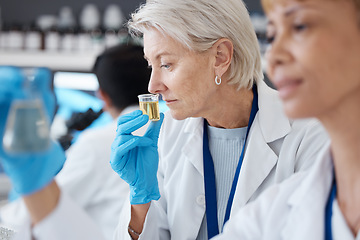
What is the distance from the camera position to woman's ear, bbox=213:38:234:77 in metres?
1.59

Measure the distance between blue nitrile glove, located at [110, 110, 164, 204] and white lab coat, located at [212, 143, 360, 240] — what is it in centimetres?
47

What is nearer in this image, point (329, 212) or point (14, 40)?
point (329, 212)

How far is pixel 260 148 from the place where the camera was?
156 centimetres

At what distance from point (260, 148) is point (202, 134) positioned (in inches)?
10.1

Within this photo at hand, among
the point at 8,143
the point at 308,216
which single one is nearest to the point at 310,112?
the point at 308,216

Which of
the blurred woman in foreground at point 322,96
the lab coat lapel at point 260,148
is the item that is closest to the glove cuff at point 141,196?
the lab coat lapel at point 260,148

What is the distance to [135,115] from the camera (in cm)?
152

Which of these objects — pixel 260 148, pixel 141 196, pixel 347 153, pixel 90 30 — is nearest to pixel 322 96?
pixel 347 153

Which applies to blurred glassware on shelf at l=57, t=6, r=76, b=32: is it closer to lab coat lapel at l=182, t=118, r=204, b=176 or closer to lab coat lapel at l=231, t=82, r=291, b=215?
lab coat lapel at l=182, t=118, r=204, b=176

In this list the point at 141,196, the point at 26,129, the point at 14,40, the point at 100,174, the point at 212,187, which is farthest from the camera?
the point at 14,40

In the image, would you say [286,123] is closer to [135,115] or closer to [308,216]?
[135,115]

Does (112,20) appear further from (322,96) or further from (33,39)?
(322,96)

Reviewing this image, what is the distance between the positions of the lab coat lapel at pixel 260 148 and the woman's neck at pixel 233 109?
7cm

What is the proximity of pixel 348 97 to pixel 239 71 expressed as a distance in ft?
2.65
